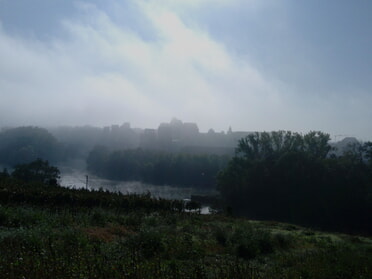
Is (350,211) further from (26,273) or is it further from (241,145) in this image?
(26,273)

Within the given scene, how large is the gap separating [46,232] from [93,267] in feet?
12.1

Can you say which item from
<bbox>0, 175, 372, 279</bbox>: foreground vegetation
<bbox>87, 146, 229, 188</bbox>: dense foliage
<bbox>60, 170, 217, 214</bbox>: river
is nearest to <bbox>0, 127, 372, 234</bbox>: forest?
<bbox>60, 170, 217, 214</bbox>: river

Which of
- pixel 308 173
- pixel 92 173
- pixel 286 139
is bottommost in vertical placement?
pixel 92 173

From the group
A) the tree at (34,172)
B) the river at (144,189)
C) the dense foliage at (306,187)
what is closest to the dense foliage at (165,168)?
the river at (144,189)

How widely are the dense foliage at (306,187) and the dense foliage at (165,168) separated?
30496 millimetres

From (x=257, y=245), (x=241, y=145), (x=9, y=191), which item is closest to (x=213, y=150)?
(x=241, y=145)

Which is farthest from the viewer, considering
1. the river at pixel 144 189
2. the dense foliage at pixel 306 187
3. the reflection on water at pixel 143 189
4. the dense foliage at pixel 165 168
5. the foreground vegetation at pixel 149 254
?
the dense foliage at pixel 165 168

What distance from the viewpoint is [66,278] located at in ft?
13.4

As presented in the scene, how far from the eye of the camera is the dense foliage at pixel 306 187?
38844mm

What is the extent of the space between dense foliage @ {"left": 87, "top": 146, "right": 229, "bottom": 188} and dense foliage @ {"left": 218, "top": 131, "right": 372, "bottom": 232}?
30.5 metres

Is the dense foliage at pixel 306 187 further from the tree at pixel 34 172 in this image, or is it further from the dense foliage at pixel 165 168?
the dense foliage at pixel 165 168

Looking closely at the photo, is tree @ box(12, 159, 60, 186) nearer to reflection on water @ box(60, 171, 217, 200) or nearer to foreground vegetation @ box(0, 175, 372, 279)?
reflection on water @ box(60, 171, 217, 200)

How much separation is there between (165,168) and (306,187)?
49.0m

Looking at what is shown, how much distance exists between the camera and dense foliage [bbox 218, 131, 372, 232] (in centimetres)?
3884
